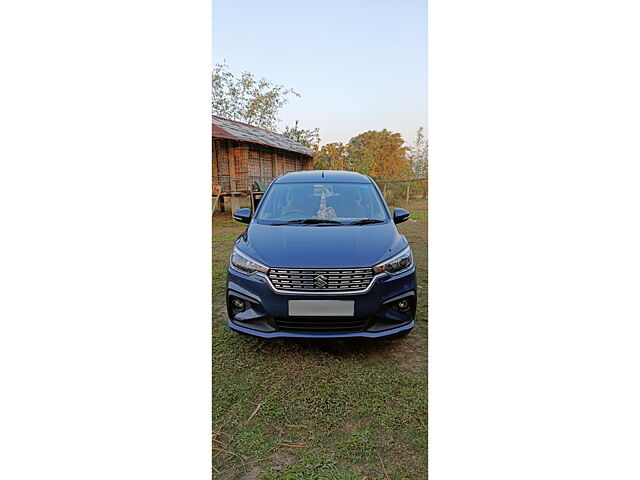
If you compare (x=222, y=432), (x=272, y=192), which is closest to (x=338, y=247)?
(x=272, y=192)

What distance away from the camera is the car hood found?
1808mm

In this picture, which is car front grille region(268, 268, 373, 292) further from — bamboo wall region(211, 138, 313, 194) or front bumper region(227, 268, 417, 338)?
bamboo wall region(211, 138, 313, 194)

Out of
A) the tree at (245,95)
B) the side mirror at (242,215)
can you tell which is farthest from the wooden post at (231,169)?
the tree at (245,95)

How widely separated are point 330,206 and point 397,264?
57 cm

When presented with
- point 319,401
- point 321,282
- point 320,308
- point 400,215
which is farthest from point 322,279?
point 400,215

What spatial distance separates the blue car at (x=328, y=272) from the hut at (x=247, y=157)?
28 centimetres

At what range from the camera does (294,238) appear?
1975 millimetres

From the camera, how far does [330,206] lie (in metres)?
2.17

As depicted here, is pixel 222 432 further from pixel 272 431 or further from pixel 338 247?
pixel 338 247

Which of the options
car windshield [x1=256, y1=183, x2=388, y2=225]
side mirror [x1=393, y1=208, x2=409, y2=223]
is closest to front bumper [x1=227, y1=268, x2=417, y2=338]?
Result: side mirror [x1=393, y1=208, x2=409, y2=223]

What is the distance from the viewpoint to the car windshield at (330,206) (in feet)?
7.02

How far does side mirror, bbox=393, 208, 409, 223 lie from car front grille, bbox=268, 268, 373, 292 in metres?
0.46

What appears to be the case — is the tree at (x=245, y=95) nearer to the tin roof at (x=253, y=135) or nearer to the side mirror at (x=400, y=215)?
the tin roof at (x=253, y=135)
